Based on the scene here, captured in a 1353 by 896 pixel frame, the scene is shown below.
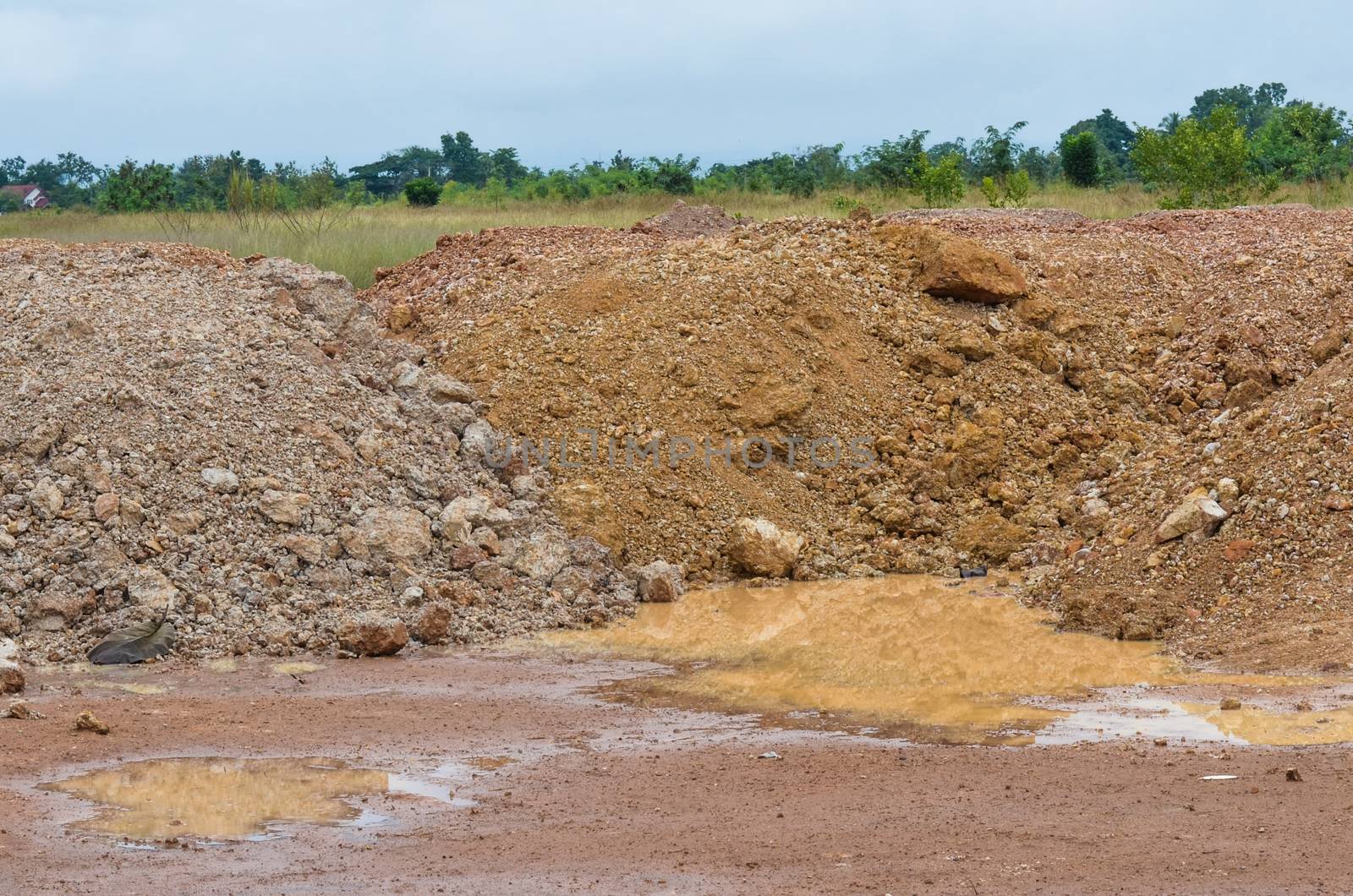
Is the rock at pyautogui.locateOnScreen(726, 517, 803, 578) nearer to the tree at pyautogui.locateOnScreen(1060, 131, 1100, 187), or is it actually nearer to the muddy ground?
the muddy ground

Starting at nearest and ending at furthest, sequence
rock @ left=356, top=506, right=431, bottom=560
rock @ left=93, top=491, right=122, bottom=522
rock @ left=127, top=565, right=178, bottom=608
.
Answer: rock @ left=127, top=565, right=178, bottom=608, rock @ left=93, top=491, right=122, bottom=522, rock @ left=356, top=506, right=431, bottom=560

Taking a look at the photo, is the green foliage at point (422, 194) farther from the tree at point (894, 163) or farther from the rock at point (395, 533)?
the rock at point (395, 533)

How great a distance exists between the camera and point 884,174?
98.1 ft

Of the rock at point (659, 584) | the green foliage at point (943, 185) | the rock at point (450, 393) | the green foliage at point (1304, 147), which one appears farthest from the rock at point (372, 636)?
the green foliage at point (1304, 147)

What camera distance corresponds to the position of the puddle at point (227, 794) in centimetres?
514

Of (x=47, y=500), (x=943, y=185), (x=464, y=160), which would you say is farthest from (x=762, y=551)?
(x=464, y=160)

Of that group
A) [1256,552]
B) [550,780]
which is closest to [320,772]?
[550,780]

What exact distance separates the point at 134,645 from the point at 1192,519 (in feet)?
18.8

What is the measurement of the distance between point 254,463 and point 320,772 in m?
3.81

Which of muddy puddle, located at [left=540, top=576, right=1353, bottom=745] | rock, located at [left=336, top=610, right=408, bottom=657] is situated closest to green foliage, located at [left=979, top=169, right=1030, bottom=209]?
muddy puddle, located at [left=540, top=576, right=1353, bottom=745]

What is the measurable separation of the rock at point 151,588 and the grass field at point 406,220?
746cm

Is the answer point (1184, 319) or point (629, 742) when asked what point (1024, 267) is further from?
point (629, 742)

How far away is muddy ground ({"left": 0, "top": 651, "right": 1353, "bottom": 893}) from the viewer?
4.49 m

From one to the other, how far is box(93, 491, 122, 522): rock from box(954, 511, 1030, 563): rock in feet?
16.6
